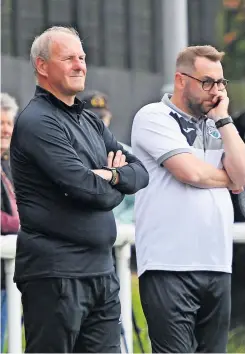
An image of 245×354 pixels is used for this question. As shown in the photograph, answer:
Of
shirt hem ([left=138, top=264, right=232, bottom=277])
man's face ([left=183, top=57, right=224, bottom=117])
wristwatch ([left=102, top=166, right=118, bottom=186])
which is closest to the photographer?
→ wristwatch ([left=102, top=166, right=118, bottom=186])

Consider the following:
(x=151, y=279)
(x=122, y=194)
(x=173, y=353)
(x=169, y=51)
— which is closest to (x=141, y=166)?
(x=122, y=194)

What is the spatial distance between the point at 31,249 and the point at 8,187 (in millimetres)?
2034

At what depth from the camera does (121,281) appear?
598 cm

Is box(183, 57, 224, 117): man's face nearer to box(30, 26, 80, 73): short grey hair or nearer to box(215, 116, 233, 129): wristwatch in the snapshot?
box(215, 116, 233, 129): wristwatch

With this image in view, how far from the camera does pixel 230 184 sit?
16.6 feet

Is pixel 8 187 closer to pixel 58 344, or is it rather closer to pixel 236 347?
pixel 236 347

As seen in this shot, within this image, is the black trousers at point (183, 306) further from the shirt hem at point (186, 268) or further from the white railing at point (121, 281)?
the white railing at point (121, 281)

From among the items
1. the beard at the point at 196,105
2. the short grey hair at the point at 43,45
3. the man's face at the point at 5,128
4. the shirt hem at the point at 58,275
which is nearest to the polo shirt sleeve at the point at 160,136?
the beard at the point at 196,105

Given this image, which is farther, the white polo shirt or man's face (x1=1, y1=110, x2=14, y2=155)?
man's face (x1=1, y1=110, x2=14, y2=155)

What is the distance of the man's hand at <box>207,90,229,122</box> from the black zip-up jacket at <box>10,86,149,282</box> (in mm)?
749

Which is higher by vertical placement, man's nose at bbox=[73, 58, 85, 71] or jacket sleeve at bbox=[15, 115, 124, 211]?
man's nose at bbox=[73, 58, 85, 71]

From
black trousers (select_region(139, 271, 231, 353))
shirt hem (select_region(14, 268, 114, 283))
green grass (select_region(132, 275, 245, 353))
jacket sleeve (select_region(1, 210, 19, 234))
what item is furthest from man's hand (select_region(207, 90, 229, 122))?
jacket sleeve (select_region(1, 210, 19, 234))

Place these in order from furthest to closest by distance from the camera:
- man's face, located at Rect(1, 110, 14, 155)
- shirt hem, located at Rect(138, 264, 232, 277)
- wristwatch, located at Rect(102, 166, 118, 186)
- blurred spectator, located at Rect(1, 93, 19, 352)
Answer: man's face, located at Rect(1, 110, 14, 155)
blurred spectator, located at Rect(1, 93, 19, 352)
shirt hem, located at Rect(138, 264, 232, 277)
wristwatch, located at Rect(102, 166, 118, 186)

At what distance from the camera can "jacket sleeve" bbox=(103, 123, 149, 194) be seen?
462cm
